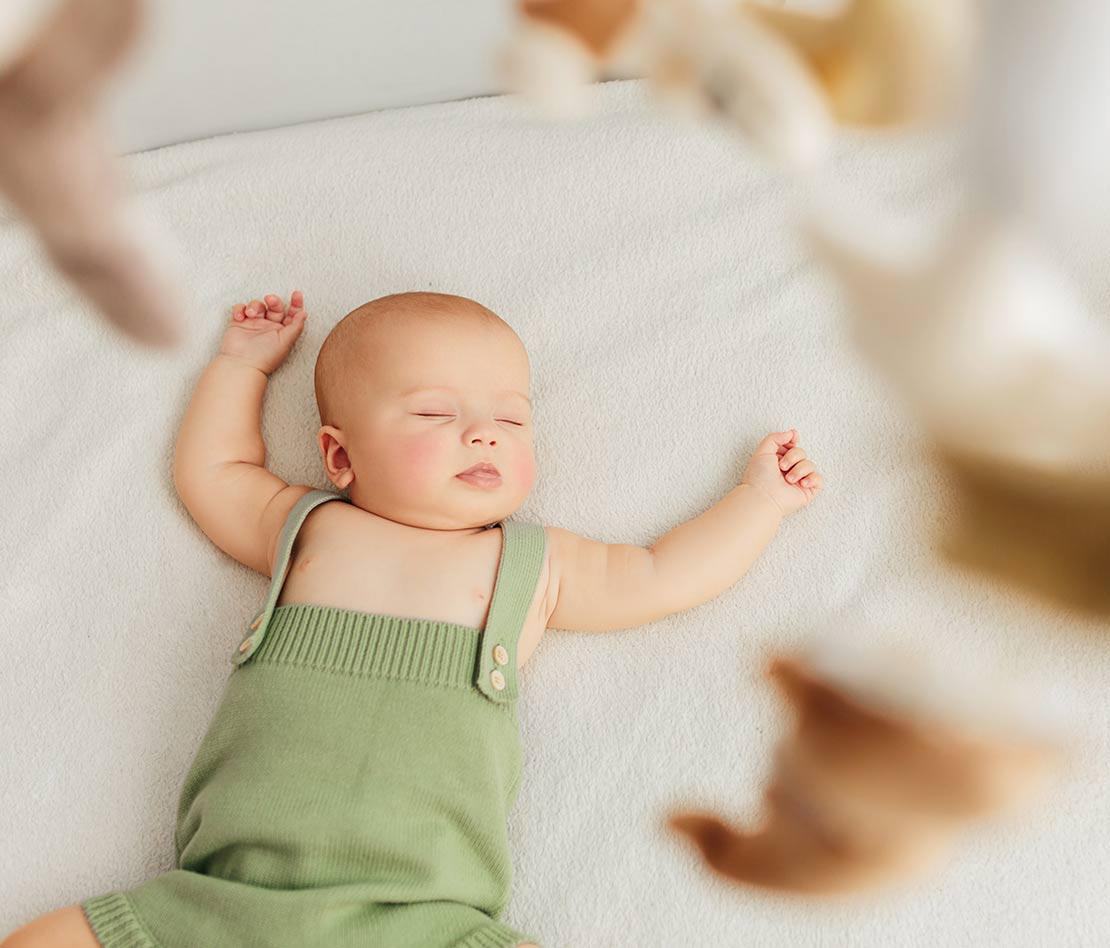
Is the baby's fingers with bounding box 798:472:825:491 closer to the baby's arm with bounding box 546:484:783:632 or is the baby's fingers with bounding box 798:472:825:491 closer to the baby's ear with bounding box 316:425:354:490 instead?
the baby's arm with bounding box 546:484:783:632

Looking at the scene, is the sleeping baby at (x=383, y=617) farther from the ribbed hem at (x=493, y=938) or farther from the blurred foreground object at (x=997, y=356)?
the blurred foreground object at (x=997, y=356)

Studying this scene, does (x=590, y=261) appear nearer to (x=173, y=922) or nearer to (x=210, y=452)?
(x=210, y=452)

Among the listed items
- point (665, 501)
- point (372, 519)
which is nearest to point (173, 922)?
point (372, 519)

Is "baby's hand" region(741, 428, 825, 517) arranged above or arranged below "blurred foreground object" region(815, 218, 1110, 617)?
above

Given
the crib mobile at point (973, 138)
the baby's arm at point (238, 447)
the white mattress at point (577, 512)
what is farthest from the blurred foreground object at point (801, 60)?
the baby's arm at point (238, 447)

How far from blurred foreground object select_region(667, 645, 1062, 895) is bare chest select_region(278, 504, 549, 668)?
20 cm

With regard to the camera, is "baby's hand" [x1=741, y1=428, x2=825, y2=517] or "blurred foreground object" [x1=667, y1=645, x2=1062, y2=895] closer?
"blurred foreground object" [x1=667, y1=645, x2=1062, y2=895]

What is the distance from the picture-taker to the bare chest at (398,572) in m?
0.74

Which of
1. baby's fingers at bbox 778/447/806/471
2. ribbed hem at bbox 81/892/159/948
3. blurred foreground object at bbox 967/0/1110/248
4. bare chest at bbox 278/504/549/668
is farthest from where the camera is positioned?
baby's fingers at bbox 778/447/806/471

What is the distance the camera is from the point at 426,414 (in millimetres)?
771

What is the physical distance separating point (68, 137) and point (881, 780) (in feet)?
2.06

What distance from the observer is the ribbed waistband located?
71 cm

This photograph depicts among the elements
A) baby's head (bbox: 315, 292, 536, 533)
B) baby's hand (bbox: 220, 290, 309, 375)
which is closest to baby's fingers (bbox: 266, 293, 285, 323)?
baby's hand (bbox: 220, 290, 309, 375)

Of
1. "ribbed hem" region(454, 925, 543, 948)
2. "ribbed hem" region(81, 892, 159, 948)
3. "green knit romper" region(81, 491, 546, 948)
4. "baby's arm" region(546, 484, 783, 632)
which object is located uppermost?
"baby's arm" region(546, 484, 783, 632)
